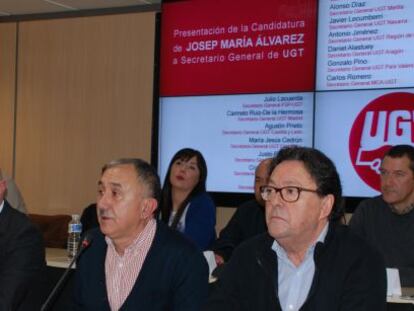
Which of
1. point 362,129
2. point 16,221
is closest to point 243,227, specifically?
point 362,129

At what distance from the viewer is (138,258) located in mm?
2246

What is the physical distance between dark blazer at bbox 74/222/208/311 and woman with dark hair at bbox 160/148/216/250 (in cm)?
167

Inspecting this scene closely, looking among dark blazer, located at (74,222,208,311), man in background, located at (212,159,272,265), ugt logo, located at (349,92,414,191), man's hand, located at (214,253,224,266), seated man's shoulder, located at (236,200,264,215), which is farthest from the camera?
ugt logo, located at (349,92,414,191)

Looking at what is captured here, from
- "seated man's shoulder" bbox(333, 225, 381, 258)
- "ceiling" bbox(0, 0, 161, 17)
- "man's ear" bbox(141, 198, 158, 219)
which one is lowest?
"seated man's shoulder" bbox(333, 225, 381, 258)

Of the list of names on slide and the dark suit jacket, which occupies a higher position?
the list of names on slide

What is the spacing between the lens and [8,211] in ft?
8.88

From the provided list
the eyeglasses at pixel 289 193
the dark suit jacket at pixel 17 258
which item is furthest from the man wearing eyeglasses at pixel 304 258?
the dark suit jacket at pixel 17 258

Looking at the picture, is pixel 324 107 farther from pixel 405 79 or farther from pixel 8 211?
pixel 8 211

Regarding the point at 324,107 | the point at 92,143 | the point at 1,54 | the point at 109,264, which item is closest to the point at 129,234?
the point at 109,264

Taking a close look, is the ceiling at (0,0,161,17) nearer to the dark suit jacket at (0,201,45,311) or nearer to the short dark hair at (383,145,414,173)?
the short dark hair at (383,145,414,173)

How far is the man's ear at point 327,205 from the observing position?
6.33 ft

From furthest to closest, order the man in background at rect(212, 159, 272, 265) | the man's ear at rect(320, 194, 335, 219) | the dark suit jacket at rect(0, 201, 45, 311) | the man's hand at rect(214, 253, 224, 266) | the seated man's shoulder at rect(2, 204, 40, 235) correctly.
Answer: the man in background at rect(212, 159, 272, 265), the man's hand at rect(214, 253, 224, 266), the seated man's shoulder at rect(2, 204, 40, 235), the dark suit jacket at rect(0, 201, 45, 311), the man's ear at rect(320, 194, 335, 219)

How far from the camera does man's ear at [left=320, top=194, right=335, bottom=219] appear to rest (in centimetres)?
193

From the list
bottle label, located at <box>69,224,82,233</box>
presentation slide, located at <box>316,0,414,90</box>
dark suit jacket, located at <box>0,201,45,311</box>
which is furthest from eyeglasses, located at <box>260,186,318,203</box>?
presentation slide, located at <box>316,0,414,90</box>
